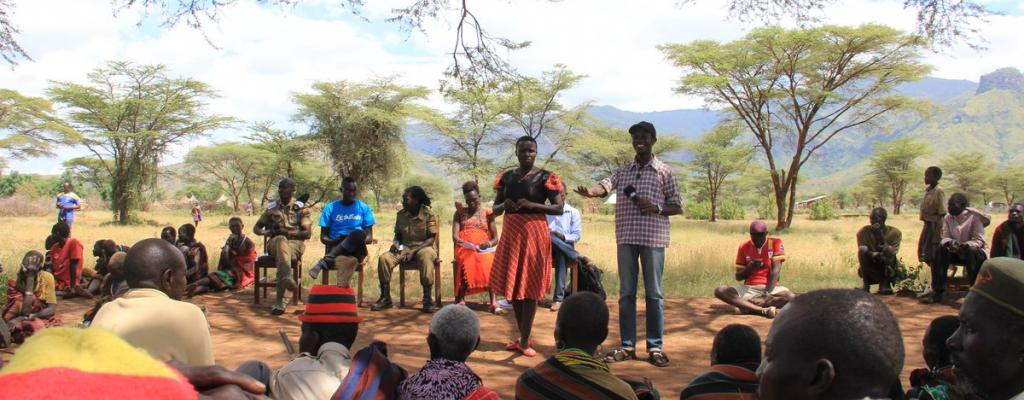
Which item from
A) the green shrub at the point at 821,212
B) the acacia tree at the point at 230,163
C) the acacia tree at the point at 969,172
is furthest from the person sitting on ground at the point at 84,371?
the acacia tree at the point at 969,172

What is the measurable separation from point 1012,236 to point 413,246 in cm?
568

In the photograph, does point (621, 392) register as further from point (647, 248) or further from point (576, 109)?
point (576, 109)

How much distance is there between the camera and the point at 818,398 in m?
1.06

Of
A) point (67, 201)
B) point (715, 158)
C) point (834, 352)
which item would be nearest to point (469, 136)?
point (715, 158)

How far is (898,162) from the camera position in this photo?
41000 millimetres

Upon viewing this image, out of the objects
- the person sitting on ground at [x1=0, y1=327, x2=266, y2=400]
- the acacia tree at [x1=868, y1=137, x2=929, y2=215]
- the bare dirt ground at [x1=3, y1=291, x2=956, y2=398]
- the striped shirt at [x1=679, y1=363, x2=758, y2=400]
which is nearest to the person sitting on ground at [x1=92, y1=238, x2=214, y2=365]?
the person sitting on ground at [x1=0, y1=327, x2=266, y2=400]

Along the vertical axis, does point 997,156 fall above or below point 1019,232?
above

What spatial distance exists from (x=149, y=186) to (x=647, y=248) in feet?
86.1

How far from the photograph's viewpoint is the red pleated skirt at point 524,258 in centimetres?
482

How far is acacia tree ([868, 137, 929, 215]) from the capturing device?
39.3 meters

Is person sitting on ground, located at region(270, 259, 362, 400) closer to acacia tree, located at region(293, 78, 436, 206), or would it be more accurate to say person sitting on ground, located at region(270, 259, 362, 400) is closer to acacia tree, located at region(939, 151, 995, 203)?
acacia tree, located at region(293, 78, 436, 206)

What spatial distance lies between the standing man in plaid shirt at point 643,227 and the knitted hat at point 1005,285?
9.60ft

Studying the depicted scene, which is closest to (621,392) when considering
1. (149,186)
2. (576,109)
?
(149,186)

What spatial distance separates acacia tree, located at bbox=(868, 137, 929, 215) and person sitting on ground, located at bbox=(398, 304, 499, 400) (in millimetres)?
41544
